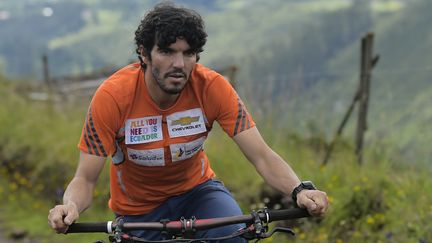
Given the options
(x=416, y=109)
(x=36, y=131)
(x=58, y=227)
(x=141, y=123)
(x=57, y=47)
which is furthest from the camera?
(x=57, y=47)

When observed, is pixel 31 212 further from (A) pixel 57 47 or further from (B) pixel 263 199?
Result: (A) pixel 57 47

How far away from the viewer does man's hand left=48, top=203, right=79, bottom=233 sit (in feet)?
10.2

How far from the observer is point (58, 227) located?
3115 millimetres

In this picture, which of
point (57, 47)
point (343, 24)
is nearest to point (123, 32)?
point (57, 47)

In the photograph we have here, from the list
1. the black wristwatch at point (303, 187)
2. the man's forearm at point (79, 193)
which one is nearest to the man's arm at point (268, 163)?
the black wristwatch at point (303, 187)

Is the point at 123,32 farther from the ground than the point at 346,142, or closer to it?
farther from the ground

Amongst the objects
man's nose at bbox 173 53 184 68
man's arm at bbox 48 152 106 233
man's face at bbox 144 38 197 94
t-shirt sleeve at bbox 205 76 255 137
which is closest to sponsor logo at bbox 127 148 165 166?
man's arm at bbox 48 152 106 233

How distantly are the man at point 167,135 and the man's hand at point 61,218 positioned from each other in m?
0.08

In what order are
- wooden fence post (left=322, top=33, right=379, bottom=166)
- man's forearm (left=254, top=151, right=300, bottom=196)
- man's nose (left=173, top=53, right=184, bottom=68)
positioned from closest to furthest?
man's nose (left=173, top=53, right=184, bottom=68) → man's forearm (left=254, top=151, right=300, bottom=196) → wooden fence post (left=322, top=33, right=379, bottom=166)

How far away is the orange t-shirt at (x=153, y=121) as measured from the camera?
3.64m

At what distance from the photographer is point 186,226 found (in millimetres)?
3168

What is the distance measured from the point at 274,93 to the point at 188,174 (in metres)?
5.29

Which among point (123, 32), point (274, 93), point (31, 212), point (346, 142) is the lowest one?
point (31, 212)

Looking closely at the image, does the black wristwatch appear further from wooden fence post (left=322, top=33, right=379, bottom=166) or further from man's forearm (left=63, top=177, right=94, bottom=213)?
wooden fence post (left=322, top=33, right=379, bottom=166)
